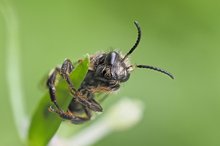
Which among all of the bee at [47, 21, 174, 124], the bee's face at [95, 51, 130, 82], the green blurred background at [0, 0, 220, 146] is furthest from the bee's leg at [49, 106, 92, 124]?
the green blurred background at [0, 0, 220, 146]

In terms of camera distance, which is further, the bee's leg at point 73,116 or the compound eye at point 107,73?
the compound eye at point 107,73

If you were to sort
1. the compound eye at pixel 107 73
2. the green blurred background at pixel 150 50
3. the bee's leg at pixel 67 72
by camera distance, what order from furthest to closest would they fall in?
the green blurred background at pixel 150 50
the compound eye at pixel 107 73
the bee's leg at pixel 67 72

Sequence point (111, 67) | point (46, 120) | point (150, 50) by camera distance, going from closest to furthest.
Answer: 1. point (46, 120)
2. point (111, 67)
3. point (150, 50)

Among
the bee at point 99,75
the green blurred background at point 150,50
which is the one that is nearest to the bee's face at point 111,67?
the bee at point 99,75

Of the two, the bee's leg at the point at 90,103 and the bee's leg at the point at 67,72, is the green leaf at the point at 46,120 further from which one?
the bee's leg at the point at 90,103

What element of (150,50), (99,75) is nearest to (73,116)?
(99,75)

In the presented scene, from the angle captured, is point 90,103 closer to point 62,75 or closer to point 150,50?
point 62,75

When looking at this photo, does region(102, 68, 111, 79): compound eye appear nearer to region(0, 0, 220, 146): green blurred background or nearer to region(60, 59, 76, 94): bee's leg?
region(60, 59, 76, 94): bee's leg
